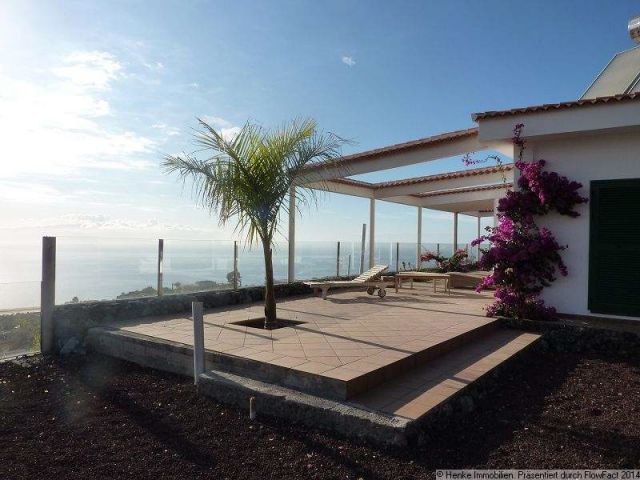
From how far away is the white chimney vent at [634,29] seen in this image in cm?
1232

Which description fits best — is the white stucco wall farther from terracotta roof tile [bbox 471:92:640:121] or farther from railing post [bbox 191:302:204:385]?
railing post [bbox 191:302:204:385]

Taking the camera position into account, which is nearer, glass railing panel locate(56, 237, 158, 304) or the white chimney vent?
glass railing panel locate(56, 237, 158, 304)

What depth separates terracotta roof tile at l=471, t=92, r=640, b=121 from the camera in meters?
6.09

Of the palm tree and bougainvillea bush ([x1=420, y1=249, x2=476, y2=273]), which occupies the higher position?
the palm tree

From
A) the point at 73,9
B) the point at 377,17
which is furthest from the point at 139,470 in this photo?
the point at 377,17

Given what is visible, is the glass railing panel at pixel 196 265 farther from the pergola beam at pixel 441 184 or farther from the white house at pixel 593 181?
the pergola beam at pixel 441 184

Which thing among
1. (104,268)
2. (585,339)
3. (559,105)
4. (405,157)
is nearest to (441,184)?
(405,157)

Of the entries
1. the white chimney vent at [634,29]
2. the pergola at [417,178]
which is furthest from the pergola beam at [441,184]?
the white chimney vent at [634,29]

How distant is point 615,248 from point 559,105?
2322 millimetres

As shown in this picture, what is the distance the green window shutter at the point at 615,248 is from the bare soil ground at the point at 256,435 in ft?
6.40

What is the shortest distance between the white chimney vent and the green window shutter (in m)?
8.86

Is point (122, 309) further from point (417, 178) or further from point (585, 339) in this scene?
point (417, 178)

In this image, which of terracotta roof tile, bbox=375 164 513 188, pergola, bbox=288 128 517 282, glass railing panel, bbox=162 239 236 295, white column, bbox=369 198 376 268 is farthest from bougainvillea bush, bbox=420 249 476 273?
glass railing panel, bbox=162 239 236 295

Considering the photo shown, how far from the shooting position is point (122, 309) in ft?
23.4
